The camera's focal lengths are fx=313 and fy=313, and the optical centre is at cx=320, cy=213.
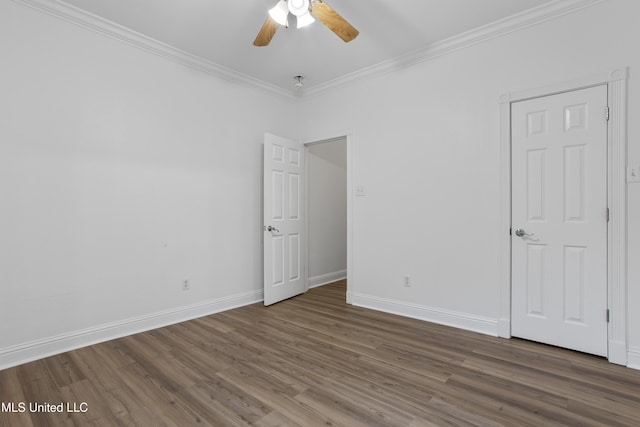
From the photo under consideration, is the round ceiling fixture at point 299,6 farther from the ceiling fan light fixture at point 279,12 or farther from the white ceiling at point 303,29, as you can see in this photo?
the white ceiling at point 303,29

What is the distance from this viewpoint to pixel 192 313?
11.3ft

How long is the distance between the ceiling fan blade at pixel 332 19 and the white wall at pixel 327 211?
2.31 m

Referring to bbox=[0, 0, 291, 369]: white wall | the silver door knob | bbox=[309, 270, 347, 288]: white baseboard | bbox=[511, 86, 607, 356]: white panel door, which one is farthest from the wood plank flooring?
bbox=[309, 270, 347, 288]: white baseboard

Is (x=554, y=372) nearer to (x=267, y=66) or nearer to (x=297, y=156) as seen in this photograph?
(x=297, y=156)

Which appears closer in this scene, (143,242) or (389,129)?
(143,242)

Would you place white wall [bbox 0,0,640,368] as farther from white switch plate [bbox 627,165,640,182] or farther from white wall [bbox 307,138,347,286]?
white wall [bbox 307,138,347,286]

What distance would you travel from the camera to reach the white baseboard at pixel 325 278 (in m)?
4.88

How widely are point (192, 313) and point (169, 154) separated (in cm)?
174

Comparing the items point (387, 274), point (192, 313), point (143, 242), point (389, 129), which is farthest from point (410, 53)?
point (192, 313)

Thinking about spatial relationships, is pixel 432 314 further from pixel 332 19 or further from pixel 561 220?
pixel 332 19

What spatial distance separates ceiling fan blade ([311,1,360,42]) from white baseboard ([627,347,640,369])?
3.16 meters

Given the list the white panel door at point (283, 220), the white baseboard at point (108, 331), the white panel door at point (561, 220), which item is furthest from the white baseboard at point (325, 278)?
the white panel door at point (561, 220)

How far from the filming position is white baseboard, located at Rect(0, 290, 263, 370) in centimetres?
241

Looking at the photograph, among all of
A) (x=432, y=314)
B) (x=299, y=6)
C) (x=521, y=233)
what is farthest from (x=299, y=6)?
(x=432, y=314)
